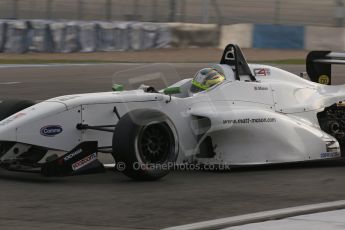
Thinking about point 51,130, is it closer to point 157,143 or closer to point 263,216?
point 157,143

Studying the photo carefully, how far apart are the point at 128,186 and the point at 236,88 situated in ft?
6.95

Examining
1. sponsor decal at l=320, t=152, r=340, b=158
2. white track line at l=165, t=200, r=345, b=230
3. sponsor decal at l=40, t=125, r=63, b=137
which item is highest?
sponsor decal at l=40, t=125, r=63, b=137

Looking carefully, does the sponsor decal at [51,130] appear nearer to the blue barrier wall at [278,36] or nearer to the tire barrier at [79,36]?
the tire barrier at [79,36]

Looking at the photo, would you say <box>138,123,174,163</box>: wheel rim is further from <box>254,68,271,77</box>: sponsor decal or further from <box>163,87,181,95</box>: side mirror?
<box>254,68,271,77</box>: sponsor decal

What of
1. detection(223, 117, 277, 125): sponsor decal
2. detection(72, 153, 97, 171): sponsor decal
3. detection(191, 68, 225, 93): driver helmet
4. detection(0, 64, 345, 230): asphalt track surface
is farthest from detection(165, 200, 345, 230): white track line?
detection(191, 68, 225, 93): driver helmet

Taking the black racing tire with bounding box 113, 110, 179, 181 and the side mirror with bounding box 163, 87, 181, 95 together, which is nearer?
the black racing tire with bounding box 113, 110, 179, 181

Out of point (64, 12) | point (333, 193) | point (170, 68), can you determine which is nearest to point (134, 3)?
point (64, 12)

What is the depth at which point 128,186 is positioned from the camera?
7.84m

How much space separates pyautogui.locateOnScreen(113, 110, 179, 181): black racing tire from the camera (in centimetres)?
785

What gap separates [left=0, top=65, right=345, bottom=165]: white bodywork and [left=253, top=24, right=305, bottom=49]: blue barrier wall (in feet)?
65.1

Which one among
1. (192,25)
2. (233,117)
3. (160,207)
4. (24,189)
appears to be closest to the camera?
(160,207)

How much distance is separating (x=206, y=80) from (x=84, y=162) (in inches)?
80.6

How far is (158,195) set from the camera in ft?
24.2

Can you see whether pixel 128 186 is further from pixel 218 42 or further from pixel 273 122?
pixel 218 42
